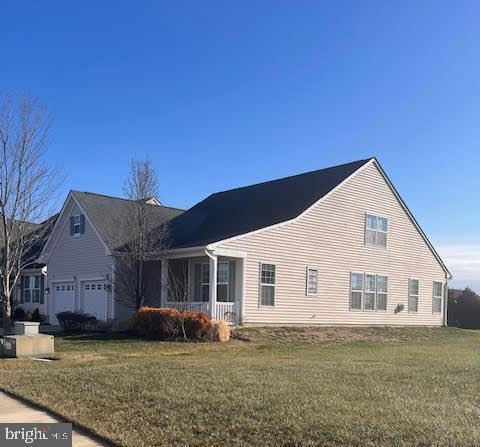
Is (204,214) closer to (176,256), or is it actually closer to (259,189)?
(259,189)

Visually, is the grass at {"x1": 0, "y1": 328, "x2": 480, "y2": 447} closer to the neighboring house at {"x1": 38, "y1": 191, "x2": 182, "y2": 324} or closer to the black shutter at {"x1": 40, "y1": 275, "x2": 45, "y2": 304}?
the neighboring house at {"x1": 38, "y1": 191, "x2": 182, "y2": 324}

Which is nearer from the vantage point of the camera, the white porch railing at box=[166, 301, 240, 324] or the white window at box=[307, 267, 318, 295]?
the white porch railing at box=[166, 301, 240, 324]

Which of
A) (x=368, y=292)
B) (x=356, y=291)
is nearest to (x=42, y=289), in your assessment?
(x=356, y=291)

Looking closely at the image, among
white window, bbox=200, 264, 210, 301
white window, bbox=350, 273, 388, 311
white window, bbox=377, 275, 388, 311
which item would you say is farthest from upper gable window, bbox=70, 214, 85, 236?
white window, bbox=377, 275, 388, 311

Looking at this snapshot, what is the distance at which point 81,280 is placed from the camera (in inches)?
1073

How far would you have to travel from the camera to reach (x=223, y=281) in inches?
901

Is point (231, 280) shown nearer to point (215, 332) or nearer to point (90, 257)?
point (215, 332)

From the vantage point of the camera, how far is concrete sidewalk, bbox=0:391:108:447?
260 inches

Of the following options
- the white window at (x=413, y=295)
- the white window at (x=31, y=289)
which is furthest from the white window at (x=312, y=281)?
the white window at (x=31, y=289)

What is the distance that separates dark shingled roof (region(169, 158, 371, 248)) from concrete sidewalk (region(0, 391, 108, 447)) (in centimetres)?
1407

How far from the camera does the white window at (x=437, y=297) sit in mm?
31516

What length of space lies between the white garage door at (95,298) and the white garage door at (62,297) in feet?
3.69

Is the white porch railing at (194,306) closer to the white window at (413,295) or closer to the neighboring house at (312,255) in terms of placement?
the neighboring house at (312,255)

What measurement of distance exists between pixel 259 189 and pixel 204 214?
2.94 m
